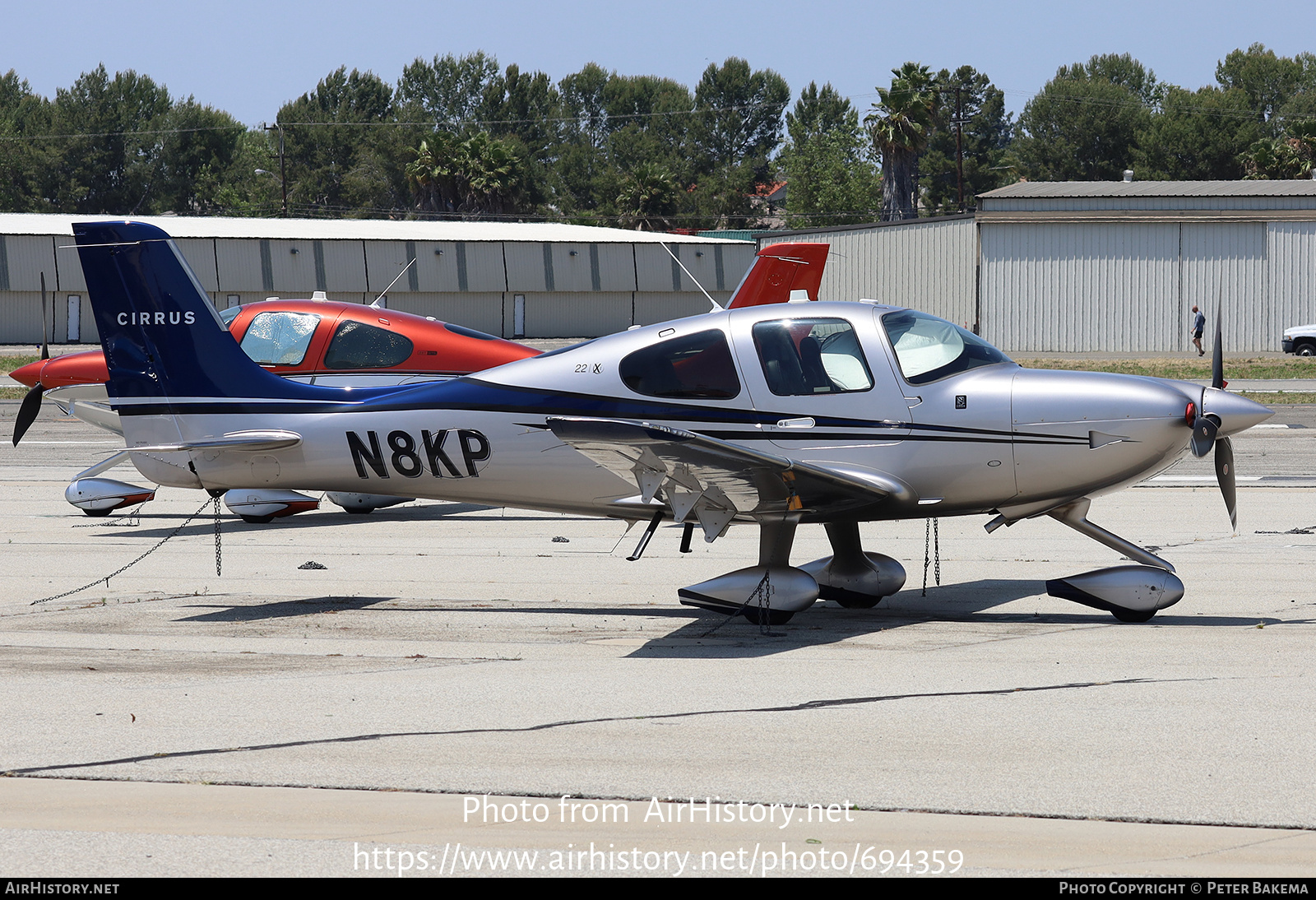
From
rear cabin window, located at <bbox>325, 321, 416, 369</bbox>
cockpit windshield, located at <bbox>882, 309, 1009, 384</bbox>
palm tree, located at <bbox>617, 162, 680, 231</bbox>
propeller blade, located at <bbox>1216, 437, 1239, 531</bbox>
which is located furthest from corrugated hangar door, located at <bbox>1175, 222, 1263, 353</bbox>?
palm tree, located at <bbox>617, 162, 680, 231</bbox>

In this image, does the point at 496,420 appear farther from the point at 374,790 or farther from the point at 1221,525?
the point at 1221,525

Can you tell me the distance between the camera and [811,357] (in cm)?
925

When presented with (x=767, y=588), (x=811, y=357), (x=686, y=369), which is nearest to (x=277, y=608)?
(x=686, y=369)

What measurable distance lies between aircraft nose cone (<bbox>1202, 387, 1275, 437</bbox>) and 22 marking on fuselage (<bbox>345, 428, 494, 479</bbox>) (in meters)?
5.04

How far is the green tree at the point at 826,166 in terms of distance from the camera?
106500mm

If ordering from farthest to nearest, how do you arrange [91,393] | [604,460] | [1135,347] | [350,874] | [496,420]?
[1135,347] → [91,393] → [496,420] → [604,460] → [350,874]

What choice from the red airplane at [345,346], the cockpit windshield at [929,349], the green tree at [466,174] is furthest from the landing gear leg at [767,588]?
the green tree at [466,174]

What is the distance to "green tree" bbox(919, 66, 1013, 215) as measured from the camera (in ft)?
371

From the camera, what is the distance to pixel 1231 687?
22.7 feet

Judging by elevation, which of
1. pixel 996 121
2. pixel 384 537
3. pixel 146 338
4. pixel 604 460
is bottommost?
pixel 384 537

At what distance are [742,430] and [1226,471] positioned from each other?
3.37 meters

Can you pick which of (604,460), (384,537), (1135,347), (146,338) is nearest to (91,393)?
(384,537)

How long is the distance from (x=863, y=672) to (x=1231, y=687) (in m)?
1.96

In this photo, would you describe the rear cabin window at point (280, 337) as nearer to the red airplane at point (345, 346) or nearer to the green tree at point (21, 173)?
the red airplane at point (345, 346)
